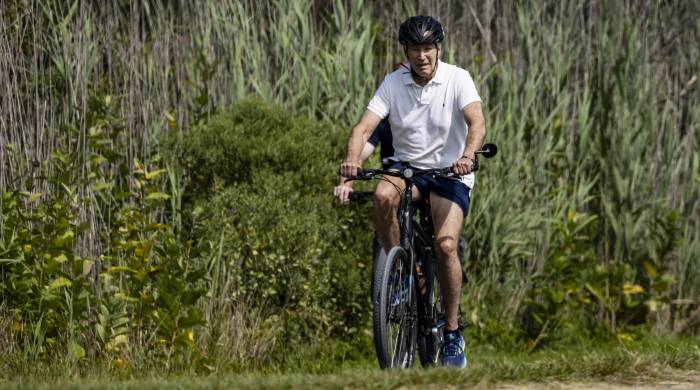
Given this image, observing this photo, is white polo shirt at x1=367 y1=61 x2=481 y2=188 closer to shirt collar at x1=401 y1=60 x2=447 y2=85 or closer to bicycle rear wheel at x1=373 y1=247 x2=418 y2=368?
shirt collar at x1=401 y1=60 x2=447 y2=85

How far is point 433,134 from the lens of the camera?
6.97 metres

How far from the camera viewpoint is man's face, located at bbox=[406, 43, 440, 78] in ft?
22.5

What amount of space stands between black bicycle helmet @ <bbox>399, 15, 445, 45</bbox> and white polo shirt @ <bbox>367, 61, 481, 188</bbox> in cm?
23

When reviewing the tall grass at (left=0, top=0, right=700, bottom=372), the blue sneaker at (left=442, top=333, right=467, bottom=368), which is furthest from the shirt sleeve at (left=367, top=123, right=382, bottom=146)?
the tall grass at (left=0, top=0, right=700, bottom=372)

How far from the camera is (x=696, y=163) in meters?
9.91

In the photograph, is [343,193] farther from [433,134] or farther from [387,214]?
[433,134]

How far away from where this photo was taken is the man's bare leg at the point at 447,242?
6.84 meters

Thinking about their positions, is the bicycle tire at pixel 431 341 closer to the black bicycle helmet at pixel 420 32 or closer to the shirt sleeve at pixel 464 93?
the shirt sleeve at pixel 464 93

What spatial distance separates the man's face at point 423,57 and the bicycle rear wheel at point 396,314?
1.03 meters

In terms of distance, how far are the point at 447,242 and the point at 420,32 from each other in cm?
116

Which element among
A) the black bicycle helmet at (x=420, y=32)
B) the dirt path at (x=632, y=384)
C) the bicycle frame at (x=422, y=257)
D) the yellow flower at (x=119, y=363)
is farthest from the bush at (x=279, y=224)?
the dirt path at (x=632, y=384)

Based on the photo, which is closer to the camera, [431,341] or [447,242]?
[447,242]

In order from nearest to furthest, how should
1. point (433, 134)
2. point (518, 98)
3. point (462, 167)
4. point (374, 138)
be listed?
point (462, 167), point (433, 134), point (374, 138), point (518, 98)

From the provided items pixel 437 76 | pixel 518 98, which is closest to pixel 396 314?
pixel 437 76
